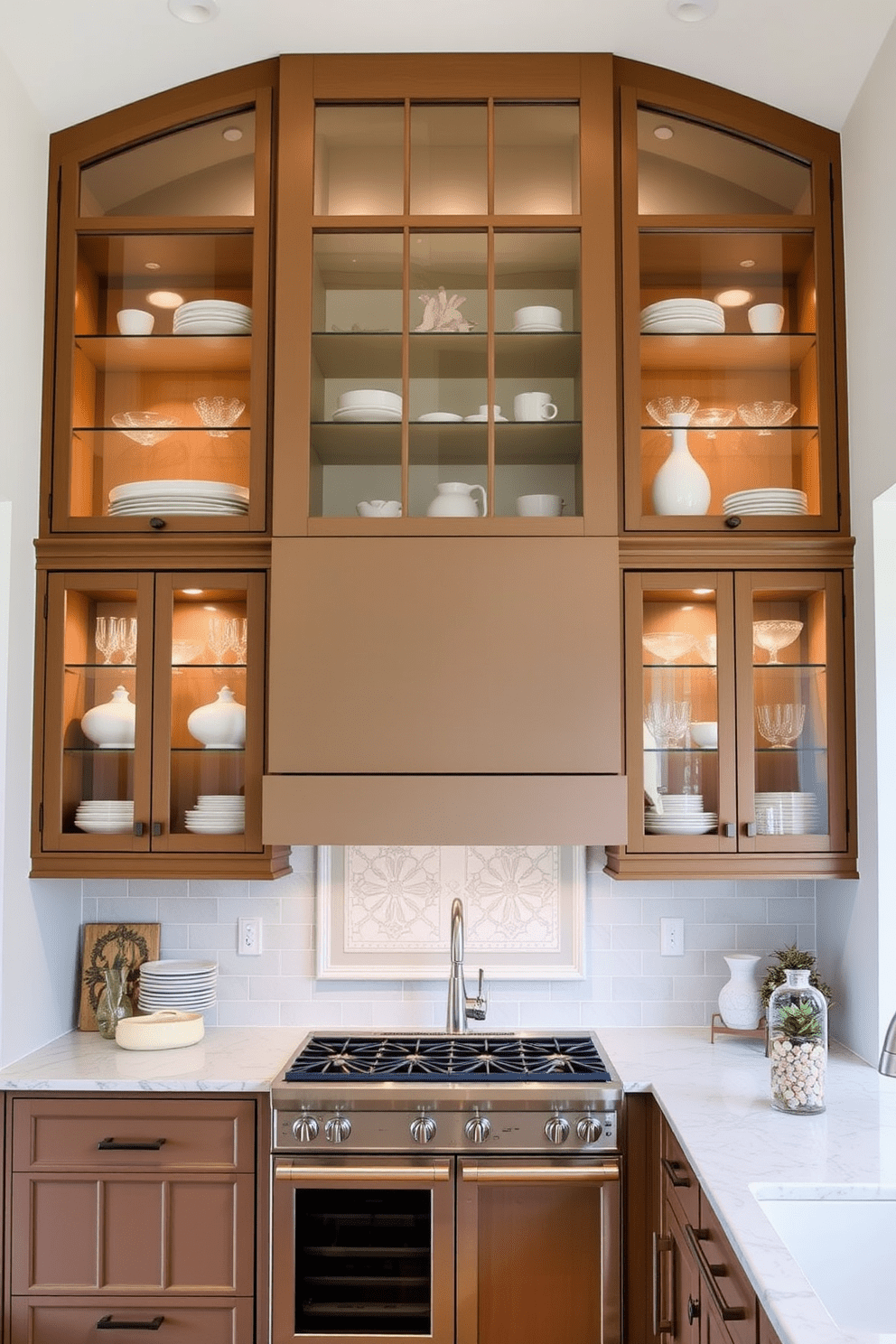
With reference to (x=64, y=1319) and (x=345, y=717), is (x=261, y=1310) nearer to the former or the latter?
(x=64, y=1319)

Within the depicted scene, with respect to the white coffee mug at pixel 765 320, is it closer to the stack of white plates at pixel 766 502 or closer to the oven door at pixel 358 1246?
the stack of white plates at pixel 766 502

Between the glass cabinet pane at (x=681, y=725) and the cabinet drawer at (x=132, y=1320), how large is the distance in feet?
4.83

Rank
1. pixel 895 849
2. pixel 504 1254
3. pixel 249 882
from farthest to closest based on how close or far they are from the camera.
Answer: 1. pixel 249 882
2. pixel 895 849
3. pixel 504 1254

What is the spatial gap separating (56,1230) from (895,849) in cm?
212

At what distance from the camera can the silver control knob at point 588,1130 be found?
252 cm

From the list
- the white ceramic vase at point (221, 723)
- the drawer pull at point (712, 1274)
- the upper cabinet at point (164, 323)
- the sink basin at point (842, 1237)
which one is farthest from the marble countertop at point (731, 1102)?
the upper cabinet at point (164, 323)

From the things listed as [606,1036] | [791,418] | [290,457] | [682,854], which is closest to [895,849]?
[682,854]

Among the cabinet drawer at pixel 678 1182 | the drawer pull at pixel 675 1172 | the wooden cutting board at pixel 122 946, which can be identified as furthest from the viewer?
the wooden cutting board at pixel 122 946

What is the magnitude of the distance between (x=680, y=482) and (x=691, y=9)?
3.56 feet

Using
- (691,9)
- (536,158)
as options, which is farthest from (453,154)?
(691,9)

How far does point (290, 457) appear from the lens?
283cm

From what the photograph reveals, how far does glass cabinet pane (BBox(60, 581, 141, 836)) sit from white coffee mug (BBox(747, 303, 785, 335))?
1.74 m

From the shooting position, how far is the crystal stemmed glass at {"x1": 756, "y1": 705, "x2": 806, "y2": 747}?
2857 millimetres

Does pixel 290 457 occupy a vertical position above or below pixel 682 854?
above
